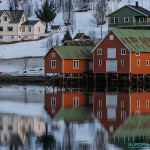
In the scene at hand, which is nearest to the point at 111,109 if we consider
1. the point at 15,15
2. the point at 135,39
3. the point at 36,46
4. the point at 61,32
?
the point at 135,39

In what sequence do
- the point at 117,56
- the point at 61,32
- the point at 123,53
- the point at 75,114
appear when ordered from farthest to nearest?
the point at 61,32 < the point at 117,56 < the point at 123,53 < the point at 75,114

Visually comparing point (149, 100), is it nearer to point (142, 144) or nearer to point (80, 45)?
point (142, 144)

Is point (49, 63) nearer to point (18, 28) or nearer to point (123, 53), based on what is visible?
point (123, 53)

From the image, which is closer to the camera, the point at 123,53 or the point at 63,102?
the point at 63,102

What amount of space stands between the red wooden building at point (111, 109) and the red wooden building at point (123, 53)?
16.6m

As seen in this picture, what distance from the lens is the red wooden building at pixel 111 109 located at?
31.7 meters

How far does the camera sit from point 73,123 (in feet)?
104

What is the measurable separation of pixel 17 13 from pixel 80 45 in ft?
121

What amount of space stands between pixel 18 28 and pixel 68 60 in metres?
40.9

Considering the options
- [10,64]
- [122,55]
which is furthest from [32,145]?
[10,64]

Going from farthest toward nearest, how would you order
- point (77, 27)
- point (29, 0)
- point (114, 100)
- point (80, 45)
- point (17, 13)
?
point (29, 0) < point (77, 27) < point (17, 13) < point (80, 45) < point (114, 100)

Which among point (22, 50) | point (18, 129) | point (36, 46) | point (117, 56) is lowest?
point (18, 129)

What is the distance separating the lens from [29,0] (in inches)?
6240

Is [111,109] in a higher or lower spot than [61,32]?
lower
